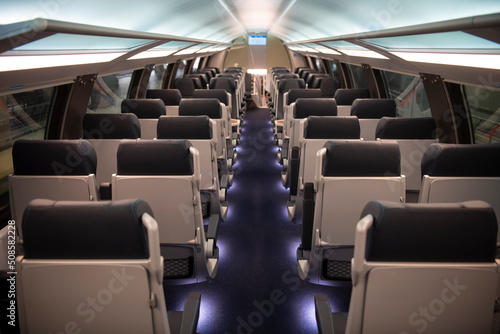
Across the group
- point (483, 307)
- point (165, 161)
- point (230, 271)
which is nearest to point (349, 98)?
point (230, 271)

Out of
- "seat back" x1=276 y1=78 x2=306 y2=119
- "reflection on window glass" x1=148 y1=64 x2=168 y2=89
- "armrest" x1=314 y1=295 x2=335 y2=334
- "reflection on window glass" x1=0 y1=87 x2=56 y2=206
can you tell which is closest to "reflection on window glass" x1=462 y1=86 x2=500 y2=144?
"armrest" x1=314 y1=295 x2=335 y2=334

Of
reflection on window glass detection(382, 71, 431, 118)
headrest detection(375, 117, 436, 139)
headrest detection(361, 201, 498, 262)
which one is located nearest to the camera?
headrest detection(361, 201, 498, 262)

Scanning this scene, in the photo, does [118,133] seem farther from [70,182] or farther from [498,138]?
[498,138]

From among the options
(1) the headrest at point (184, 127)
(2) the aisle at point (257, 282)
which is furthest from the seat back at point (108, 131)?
(2) the aisle at point (257, 282)

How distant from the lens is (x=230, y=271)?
4281 millimetres

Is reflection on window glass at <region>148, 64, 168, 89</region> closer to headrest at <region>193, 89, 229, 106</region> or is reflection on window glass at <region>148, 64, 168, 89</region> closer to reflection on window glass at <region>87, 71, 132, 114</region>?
reflection on window glass at <region>87, 71, 132, 114</region>

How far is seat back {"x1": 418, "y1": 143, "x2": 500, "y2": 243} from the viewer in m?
3.01

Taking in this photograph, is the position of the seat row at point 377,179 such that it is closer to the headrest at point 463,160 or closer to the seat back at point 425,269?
the headrest at point 463,160

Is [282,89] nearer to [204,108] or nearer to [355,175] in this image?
[204,108]

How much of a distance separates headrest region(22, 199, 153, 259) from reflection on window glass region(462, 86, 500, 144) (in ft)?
18.5

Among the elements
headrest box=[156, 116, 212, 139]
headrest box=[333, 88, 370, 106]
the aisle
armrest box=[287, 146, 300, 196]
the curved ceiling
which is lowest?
the aisle

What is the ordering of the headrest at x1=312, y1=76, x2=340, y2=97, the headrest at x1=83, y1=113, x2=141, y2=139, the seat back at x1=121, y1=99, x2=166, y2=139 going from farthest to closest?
the headrest at x1=312, y1=76, x2=340, y2=97 < the seat back at x1=121, y1=99, x2=166, y2=139 < the headrest at x1=83, y1=113, x2=141, y2=139

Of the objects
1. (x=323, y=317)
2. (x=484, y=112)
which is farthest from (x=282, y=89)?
(x=323, y=317)

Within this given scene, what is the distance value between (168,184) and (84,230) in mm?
1361
